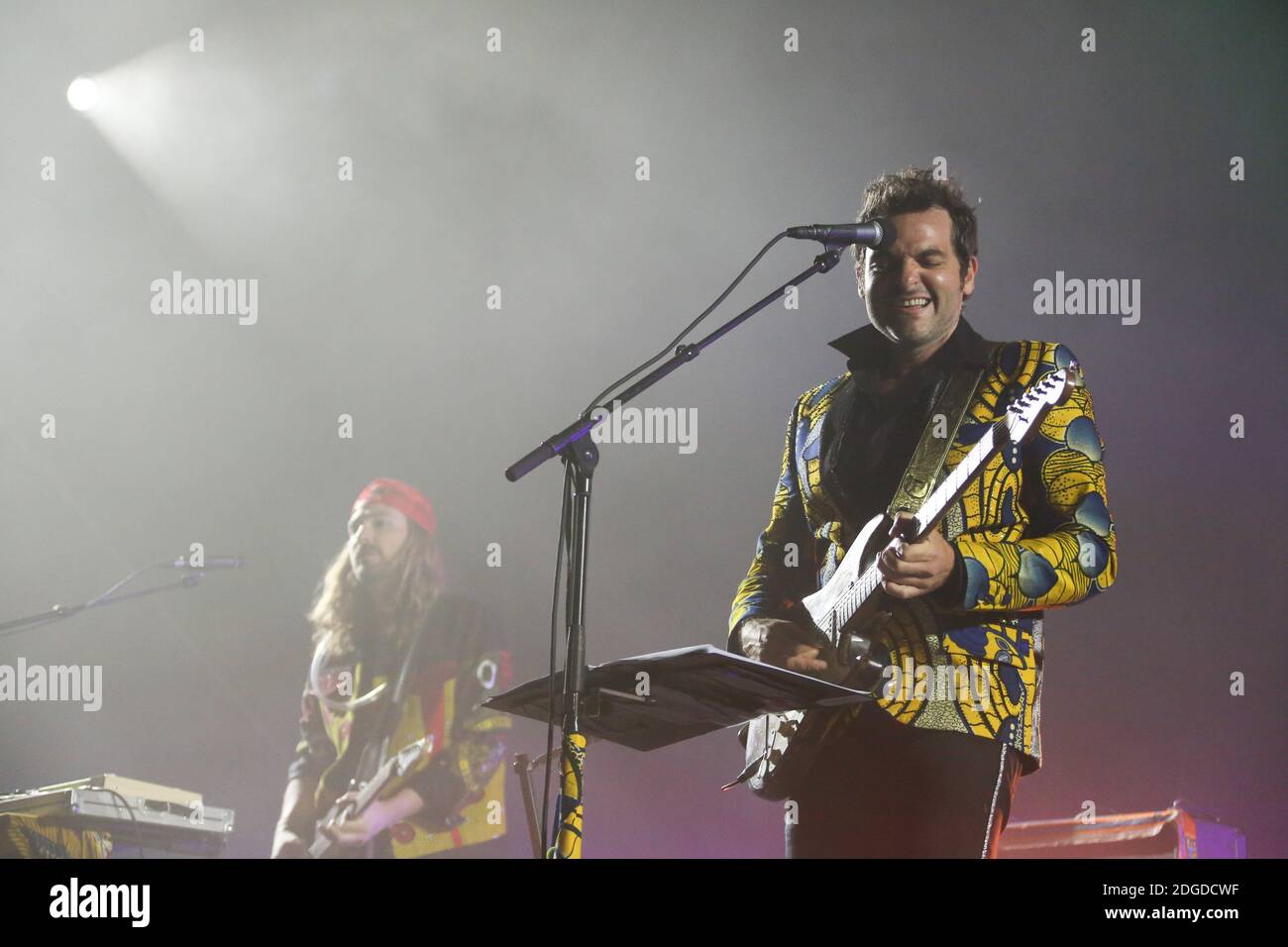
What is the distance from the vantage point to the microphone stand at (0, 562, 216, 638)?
3.88 meters

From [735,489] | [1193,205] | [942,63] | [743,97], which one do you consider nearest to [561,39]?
[743,97]

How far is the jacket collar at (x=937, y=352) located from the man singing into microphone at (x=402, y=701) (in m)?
1.54

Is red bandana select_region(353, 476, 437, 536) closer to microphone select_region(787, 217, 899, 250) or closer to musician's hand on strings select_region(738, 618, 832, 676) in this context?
musician's hand on strings select_region(738, 618, 832, 676)

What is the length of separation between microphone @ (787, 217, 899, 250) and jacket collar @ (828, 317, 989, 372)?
31cm

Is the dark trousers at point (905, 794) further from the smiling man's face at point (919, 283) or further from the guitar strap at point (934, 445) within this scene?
the smiling man's face at point (919, 283)

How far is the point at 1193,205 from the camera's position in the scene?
3.42 meters

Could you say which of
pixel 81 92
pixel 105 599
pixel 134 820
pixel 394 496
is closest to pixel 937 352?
pixel 394 496

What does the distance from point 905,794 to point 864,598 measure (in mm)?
369

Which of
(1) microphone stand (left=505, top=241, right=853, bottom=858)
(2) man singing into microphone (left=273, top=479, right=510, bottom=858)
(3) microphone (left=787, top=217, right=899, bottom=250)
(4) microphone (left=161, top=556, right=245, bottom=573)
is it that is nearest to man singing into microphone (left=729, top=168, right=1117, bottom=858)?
(3) microphone (left=787, top=217, right=899, bottom=250)

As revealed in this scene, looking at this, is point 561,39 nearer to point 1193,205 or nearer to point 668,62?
point 668,62

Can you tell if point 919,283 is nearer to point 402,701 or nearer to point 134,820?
point 402,701

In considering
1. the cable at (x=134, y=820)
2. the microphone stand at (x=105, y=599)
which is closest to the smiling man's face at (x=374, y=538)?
the microphone stand at (x=105, y=599)

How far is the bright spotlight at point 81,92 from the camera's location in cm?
424

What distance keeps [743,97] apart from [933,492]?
6.16ft
